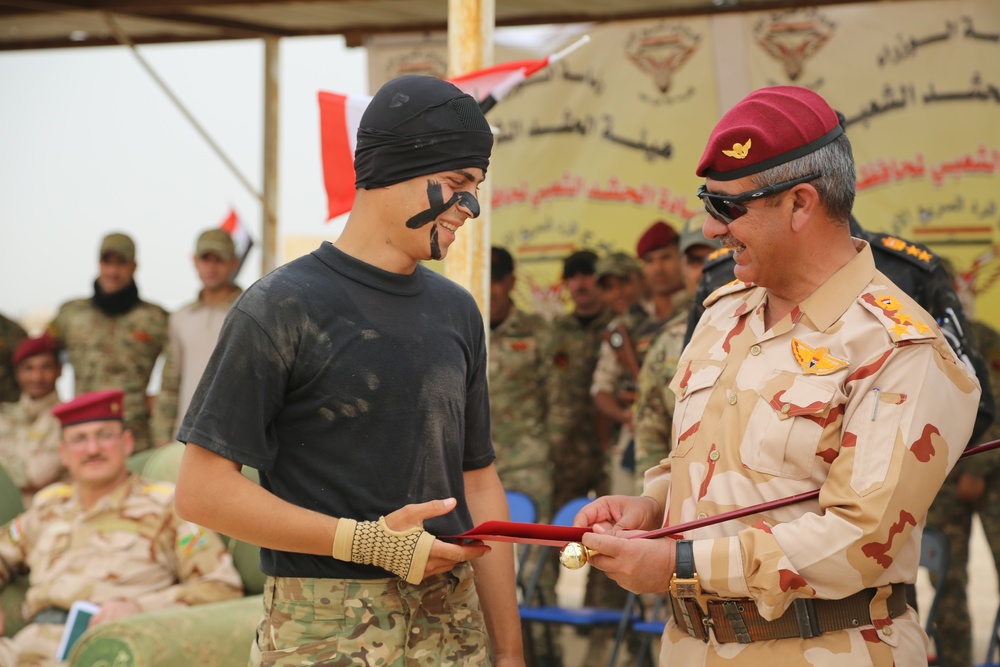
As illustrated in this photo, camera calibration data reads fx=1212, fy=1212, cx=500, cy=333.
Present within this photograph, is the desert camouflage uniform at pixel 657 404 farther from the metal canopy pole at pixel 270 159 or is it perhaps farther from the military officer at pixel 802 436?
the metal canopy pole at pixel 270 159

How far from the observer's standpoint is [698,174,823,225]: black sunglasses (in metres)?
2.19

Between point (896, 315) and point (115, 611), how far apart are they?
10.7 ft

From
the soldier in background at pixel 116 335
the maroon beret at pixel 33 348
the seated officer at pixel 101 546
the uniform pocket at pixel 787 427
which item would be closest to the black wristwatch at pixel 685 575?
the uniform pocket at pixel 787 427

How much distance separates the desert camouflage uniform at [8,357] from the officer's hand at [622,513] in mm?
7011

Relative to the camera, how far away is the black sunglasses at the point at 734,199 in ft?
7.17

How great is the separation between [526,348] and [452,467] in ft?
16.3

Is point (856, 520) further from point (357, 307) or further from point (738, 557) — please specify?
point (357, 307)

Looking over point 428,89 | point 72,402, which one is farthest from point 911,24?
point 428,89

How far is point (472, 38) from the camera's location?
3.65m

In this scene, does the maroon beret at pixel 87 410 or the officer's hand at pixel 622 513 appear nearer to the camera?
the officer's hand at pixel 622 513

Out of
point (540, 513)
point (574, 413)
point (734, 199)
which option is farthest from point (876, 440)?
point (574, 413)

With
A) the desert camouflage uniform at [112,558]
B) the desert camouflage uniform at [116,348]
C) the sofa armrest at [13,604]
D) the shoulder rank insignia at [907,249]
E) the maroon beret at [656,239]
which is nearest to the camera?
the shoulder rank insignia at [907,249]

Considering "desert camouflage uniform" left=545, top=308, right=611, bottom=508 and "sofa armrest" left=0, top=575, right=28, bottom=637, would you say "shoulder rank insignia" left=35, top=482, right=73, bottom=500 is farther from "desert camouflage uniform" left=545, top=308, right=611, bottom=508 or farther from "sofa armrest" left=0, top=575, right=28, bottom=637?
"desert camouflage uniform" left=545, top=308, right=611, bottom=508

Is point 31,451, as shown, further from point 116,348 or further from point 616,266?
point 616,266
